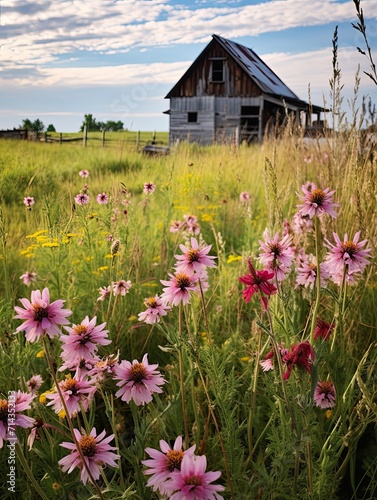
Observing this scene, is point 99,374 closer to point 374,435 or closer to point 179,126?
A: point 374,435

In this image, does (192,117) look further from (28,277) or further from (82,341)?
(82,341)

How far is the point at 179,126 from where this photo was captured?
23.2 metres

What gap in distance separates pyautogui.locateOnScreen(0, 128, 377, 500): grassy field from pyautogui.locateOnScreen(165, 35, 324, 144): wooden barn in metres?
18.0

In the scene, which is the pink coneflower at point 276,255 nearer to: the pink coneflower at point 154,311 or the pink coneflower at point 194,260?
the pink coneflower at point 194,260

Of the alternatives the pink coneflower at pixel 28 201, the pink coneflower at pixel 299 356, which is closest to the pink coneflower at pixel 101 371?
the pink coneflower at pixel 299 356

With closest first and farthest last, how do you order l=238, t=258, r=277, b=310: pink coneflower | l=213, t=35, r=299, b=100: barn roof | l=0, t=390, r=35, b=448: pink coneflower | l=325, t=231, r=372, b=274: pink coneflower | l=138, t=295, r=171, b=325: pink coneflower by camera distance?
l=0, t=390, r=35, b=448: pink coneflower → l=238, t=258, r=277, b=310: pink coneflower → l=325, t=231, r=372, b=274: pink coneflower → l=138, t=295, r=171, b=325: pink coneflower → l=213, t=35, r=299, b=100: barn roof

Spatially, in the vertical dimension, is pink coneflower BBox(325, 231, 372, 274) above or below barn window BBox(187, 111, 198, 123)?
below

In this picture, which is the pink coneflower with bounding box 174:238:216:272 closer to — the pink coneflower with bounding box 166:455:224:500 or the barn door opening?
the pink coneflower with bounding box 166:455:224:500

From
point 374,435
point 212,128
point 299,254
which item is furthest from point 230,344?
point 212,128

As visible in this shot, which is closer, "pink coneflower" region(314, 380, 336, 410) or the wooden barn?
"pink coneflower" region(314, 380, 336, 410)

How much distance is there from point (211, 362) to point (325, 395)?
0.40 m

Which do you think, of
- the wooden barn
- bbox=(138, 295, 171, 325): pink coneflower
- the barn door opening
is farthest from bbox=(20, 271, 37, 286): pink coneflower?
the barn door opening

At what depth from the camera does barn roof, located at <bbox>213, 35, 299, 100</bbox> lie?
21.7 meters

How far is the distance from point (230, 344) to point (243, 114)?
71.2 ft
